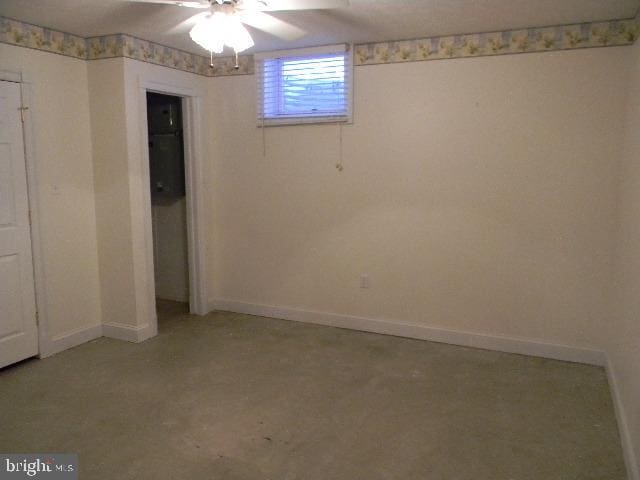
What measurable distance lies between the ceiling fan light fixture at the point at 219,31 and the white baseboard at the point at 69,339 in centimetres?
254

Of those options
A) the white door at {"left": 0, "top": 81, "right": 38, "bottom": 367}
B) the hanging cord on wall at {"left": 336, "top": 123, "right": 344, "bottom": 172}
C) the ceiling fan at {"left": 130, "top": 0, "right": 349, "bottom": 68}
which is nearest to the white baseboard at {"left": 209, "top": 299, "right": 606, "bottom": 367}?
the hanging cord on wall at {"left": 336, "top": 123, "right": 344, "bottom": 172}

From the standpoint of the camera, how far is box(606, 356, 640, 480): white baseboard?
7.27 ft

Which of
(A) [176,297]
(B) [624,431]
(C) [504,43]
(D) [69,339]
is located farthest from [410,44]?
(D) [69,339]

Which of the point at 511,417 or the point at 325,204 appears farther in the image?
the point at 325,204

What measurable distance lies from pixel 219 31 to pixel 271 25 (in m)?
0.70

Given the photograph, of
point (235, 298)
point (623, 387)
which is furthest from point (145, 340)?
point (623, 387)

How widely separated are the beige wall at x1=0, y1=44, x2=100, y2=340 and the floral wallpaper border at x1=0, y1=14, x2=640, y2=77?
10 cm

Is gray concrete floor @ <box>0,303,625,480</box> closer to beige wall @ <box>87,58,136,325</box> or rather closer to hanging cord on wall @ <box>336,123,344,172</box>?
beige wall @ <box>87,58,136,325</box>

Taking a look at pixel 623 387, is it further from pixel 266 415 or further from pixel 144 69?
pixel 144 69

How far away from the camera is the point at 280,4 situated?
8.09ft

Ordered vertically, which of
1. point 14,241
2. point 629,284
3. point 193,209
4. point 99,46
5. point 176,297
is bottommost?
point 176,297

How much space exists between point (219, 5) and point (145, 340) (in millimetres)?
2693

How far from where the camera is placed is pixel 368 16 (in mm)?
3193

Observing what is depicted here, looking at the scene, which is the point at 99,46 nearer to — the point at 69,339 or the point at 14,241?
the point at 14,241
